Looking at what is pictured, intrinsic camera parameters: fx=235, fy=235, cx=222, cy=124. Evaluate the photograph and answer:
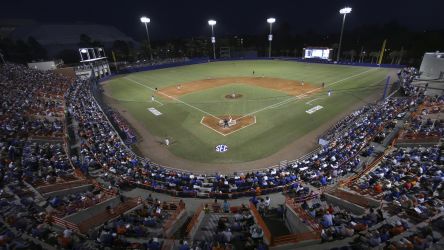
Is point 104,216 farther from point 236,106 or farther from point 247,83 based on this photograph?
point 247,83

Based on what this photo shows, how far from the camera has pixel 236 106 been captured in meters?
35.1

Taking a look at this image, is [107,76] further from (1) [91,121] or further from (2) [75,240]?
(2) [75,240]

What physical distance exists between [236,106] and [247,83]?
54.2ft

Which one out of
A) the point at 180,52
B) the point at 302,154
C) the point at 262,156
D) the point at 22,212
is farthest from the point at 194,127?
the point at 180,52

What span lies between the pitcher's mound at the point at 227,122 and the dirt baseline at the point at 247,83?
14.3 meters

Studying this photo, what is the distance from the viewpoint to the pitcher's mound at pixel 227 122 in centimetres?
2711

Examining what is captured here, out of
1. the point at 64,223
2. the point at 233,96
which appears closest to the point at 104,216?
the point at 64,223

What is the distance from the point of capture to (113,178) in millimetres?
16516

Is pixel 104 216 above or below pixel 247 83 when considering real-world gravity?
above

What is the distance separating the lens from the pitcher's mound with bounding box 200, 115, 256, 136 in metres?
27.1

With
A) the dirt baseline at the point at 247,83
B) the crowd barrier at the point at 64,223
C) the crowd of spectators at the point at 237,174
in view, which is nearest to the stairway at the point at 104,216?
the crowd barrier at the point at 64,223

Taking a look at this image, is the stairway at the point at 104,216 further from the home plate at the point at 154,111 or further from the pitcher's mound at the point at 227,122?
the home plate at the point at 154,111

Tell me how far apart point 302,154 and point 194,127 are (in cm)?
1290

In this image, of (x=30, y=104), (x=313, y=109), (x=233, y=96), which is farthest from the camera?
(x=233, y=96)
